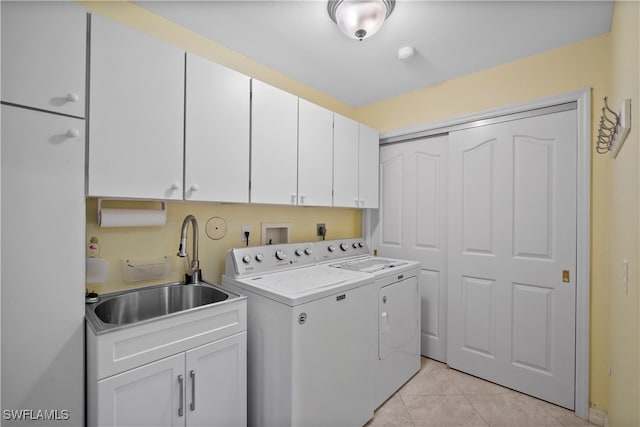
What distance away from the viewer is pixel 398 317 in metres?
2.15

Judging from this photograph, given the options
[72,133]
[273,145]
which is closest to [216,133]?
[273,145]

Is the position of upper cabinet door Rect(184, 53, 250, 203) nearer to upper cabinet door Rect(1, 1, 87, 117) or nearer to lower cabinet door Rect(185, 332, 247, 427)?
upper cabinet door Rect(1, 1, 87, 117)

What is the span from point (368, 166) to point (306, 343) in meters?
1.78

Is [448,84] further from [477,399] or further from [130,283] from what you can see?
[130,283]

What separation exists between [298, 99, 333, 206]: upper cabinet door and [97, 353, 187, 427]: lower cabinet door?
126 cm

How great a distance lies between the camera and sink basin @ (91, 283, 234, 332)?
4.99 ft

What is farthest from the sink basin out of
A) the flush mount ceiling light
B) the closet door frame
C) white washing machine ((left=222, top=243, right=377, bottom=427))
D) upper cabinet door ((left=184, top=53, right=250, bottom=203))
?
the closet door frame

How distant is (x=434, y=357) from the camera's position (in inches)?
105

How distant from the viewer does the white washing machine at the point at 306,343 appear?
148 cm

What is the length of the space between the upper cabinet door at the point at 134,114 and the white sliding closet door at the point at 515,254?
219 cm

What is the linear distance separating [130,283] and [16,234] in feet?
2.25

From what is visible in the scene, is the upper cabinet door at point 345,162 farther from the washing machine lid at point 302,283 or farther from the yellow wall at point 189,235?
the washing machine lid at point 302,283

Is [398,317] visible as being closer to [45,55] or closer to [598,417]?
[598,417]

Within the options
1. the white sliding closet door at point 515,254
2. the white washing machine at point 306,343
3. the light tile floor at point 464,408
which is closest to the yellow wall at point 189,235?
the white washing machine at point 306,343
